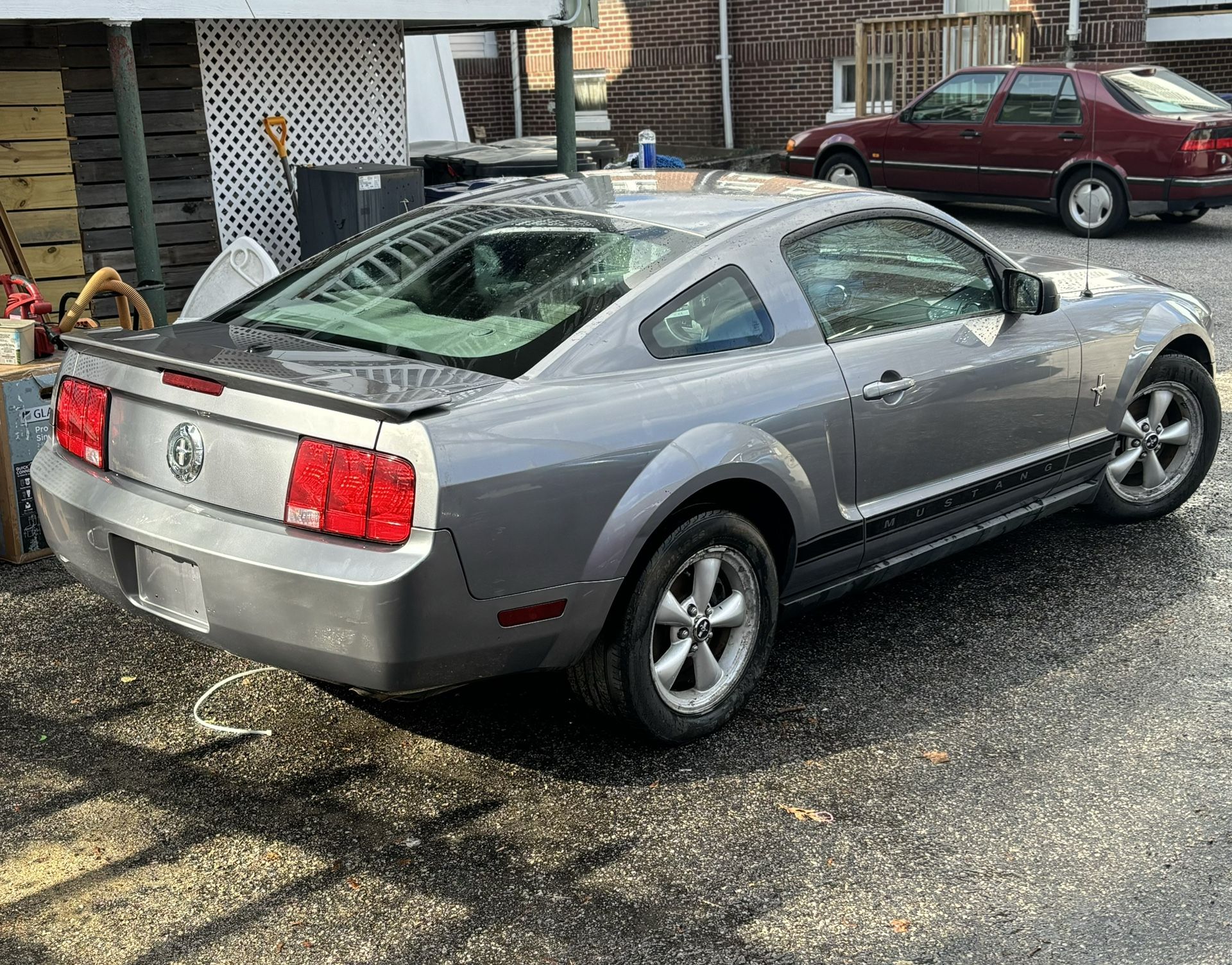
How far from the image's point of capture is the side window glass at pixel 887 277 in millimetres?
4430

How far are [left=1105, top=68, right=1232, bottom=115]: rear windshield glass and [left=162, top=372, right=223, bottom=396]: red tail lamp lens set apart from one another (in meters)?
11.8

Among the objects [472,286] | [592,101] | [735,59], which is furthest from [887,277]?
[592,101]

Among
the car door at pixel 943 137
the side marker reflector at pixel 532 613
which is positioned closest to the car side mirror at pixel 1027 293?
the side marker reflector at pixel 532 613

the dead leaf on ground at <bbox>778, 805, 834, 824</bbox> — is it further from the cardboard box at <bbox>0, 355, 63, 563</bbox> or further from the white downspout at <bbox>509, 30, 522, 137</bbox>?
the white downspout at <bbox>509, 30, 522, 137</bbox>

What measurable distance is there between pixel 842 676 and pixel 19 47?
22.4 feet

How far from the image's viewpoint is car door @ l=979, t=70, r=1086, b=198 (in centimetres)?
1362

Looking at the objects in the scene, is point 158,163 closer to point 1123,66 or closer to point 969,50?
point 1123,66

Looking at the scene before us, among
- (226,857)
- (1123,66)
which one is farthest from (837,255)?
(1123,66)

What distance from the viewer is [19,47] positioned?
28.3ft

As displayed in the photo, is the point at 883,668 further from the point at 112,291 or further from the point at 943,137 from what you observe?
the point at 943,137

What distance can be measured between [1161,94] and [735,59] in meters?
7.56

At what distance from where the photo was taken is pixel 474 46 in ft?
70.6

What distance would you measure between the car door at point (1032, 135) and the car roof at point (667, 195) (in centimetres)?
955

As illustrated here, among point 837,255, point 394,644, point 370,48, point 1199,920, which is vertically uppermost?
point 370,48
